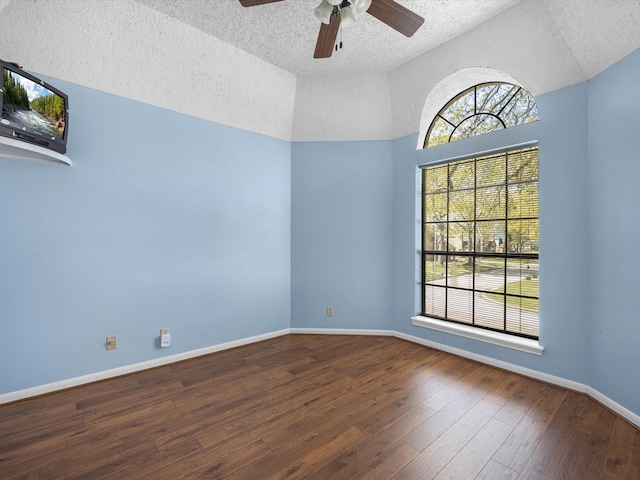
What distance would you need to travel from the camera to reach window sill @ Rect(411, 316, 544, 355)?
273cm

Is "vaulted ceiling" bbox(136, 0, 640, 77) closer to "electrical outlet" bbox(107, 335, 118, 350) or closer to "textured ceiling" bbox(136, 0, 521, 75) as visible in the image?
"textured ceiling" bbox(136, 0, 521, 75)

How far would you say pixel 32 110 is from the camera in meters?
2.09

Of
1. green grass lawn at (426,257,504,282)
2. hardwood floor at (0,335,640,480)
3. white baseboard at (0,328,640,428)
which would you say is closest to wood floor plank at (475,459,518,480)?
hardwood floor at (0,335,640,480)

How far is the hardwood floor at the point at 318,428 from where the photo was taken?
1.65 meters

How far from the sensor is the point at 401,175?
12.5ft

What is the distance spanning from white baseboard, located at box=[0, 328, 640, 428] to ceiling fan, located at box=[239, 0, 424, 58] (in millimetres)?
3136

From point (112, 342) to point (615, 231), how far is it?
4.40 metres

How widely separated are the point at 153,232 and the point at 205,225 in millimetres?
537

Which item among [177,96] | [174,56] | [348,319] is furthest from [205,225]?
[348,319]

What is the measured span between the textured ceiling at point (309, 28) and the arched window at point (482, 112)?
0.69 m

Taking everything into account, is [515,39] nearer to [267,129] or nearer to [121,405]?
[267,129]

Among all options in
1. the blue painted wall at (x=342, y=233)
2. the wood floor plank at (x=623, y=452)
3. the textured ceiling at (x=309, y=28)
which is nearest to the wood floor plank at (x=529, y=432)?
the wood floor plank at (x=623, y=452)

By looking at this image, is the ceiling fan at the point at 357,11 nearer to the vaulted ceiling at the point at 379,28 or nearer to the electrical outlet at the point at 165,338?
the vaulted ceiling at the point at 379,28

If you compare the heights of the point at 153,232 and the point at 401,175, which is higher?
the point at 401,175
